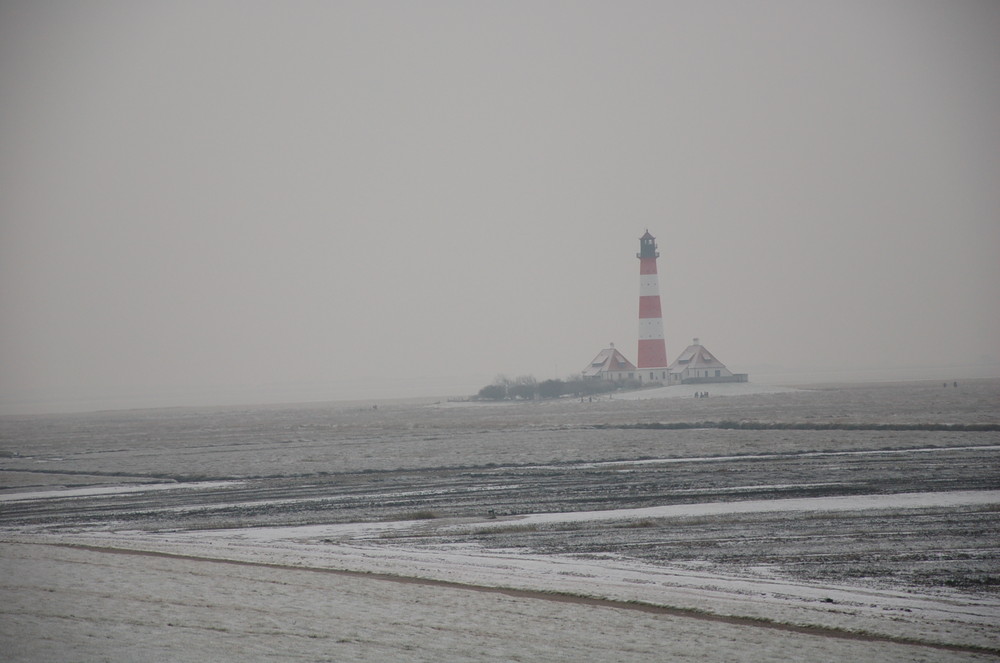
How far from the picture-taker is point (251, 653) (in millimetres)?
10758

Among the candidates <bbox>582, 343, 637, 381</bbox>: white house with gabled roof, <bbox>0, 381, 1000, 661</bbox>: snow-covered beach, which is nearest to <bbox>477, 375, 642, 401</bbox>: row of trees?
<bbox>582, 343, 637, 381</bbox>: white house with gabled roof

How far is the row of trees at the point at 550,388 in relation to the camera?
105875mm

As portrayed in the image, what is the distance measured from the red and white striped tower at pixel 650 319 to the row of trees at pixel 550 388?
2.29 metres

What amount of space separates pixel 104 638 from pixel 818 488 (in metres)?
18.6

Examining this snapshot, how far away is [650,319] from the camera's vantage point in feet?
326

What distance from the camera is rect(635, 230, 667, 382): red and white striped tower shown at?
99.2m

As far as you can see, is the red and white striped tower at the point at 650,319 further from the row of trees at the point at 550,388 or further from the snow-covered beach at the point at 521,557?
the snow-covered beach at the point at 521,557

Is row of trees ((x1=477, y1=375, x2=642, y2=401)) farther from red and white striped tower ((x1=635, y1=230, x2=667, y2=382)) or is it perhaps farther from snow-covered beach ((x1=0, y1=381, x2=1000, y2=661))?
snow-covered beach ((x1=0, y1=381, x2=1000, y2=661))

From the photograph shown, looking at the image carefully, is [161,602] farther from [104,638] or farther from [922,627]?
[922,627]

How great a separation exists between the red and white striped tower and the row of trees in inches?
90.3

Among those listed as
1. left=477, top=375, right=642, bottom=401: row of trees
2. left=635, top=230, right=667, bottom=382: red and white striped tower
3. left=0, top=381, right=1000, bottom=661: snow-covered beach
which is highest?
left=635, top=230, right=667, bottom=382: red and white striped tower

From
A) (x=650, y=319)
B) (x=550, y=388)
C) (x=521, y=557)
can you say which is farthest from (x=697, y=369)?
(x=521, y=557)

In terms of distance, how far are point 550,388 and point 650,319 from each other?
17.0 metres

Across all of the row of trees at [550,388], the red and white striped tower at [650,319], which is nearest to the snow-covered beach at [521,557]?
the red and white striped tower at [650,319]
